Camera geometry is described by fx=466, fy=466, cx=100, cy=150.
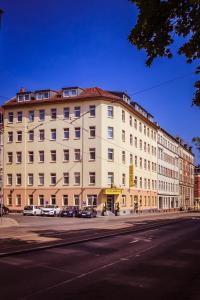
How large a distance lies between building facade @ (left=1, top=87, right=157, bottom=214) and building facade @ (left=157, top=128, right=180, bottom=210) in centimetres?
2028

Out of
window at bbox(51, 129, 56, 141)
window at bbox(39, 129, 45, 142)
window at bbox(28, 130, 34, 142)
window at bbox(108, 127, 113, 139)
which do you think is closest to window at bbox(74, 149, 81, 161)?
window at bbox(51, 129, 56, 141)

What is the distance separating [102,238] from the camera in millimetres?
24359

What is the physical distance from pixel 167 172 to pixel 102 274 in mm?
87949

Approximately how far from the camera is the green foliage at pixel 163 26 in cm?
975

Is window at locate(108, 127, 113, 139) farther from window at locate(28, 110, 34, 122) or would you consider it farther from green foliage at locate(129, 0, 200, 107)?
green foliage at locate(129, 0, 200, 107)

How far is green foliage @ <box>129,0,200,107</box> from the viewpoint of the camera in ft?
32.0

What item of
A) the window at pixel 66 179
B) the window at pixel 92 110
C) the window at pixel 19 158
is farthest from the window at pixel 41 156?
the window at pixel 92 110

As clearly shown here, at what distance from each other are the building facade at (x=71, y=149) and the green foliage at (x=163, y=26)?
5082 centimetres

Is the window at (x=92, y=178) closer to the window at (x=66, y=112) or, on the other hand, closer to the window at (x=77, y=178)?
the window at (x=77, y=178)

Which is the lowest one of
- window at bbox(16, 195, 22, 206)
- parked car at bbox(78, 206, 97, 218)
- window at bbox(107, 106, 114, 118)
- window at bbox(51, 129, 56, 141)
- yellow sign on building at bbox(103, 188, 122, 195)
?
parked car at bbox(78, 206, 97, 218)

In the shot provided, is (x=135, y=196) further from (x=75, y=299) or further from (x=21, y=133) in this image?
(x=75, y=299)

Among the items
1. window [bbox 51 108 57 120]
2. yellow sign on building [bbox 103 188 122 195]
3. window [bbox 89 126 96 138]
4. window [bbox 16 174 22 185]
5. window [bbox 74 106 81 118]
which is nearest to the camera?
yellow sign on building [bbox 103 188 122 195]

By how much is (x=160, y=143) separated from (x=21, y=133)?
33033mm

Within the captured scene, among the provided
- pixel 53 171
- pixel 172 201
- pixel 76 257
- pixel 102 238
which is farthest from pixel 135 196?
pixel 76 257
